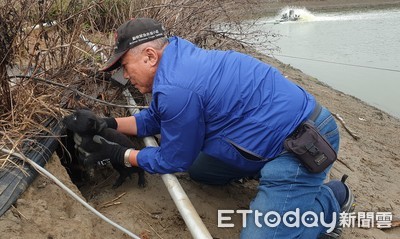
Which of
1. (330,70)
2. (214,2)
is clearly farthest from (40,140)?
(330,70)

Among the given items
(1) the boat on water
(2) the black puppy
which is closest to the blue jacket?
(2) the black puppy

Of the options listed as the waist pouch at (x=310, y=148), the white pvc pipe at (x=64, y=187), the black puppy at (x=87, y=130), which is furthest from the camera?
the black puppy at (x=87, y=130)

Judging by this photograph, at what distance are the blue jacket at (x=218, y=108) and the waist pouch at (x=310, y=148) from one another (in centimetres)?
7

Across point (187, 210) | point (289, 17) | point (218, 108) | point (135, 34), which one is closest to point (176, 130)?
point (218, 108)

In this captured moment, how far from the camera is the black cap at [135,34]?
2.37 m

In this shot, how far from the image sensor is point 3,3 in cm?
268

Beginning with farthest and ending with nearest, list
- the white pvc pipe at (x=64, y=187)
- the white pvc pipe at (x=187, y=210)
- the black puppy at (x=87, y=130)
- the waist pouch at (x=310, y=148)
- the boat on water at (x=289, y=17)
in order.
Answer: the boat on water at (x=289, y=17)
the black puppy at (x=87, y=130)
the waist pouch at (x=310, y=148)
the white pvc pipe at (x=64, y=187)
the white pvc pipe at (x=187, y=210)

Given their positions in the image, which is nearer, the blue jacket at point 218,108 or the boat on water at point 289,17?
the blue jacket at point 218,108

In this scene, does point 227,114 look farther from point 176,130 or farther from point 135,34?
point 135,34

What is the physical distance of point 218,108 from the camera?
2.43m

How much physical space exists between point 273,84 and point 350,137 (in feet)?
10.8

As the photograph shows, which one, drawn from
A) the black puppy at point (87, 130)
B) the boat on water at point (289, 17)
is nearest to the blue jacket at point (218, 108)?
the black puppy at point (87, 130)

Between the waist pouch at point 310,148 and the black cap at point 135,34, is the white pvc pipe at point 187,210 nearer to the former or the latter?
the waist pouch at point 310,148

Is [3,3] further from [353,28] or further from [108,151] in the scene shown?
[353,28]
